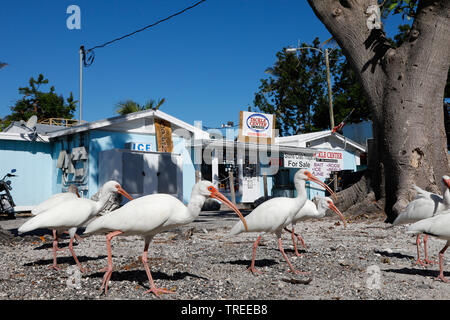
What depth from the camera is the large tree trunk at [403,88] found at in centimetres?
995

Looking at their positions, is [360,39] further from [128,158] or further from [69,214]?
[128,158]

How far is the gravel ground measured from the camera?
13.8ft

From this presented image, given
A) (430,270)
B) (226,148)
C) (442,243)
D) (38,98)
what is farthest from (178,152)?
(38,98)

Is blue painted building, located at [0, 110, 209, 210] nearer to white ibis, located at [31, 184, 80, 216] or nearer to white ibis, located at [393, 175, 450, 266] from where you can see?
white ibis, located at [31, 184, 80, 216]

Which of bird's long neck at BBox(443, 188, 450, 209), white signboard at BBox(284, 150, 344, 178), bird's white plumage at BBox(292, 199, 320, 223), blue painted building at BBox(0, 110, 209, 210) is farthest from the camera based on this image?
white signboard at BBox(284, 150, 344, 178)

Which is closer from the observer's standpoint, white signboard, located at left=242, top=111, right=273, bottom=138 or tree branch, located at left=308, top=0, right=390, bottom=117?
tree branch, located at left=308, top=0, right=390, bottom=117

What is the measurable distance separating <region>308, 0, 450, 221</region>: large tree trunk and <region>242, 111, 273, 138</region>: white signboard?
34.4 ft

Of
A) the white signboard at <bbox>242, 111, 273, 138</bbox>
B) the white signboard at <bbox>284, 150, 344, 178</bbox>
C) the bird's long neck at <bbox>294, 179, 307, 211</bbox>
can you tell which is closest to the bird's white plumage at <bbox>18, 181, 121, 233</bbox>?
the bird's long neck at <bbox>294, 179, 307, 211</bbox>

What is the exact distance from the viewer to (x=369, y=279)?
14.7 feet

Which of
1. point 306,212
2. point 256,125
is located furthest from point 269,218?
point 256,125

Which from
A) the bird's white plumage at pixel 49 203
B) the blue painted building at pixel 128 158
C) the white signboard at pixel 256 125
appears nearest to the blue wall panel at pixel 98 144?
the blue painted building at pixel 128 158

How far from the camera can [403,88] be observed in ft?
33.5

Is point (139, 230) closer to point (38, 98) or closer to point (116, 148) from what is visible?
point (116, 148)

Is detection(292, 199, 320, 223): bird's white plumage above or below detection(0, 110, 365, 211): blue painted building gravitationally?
below
